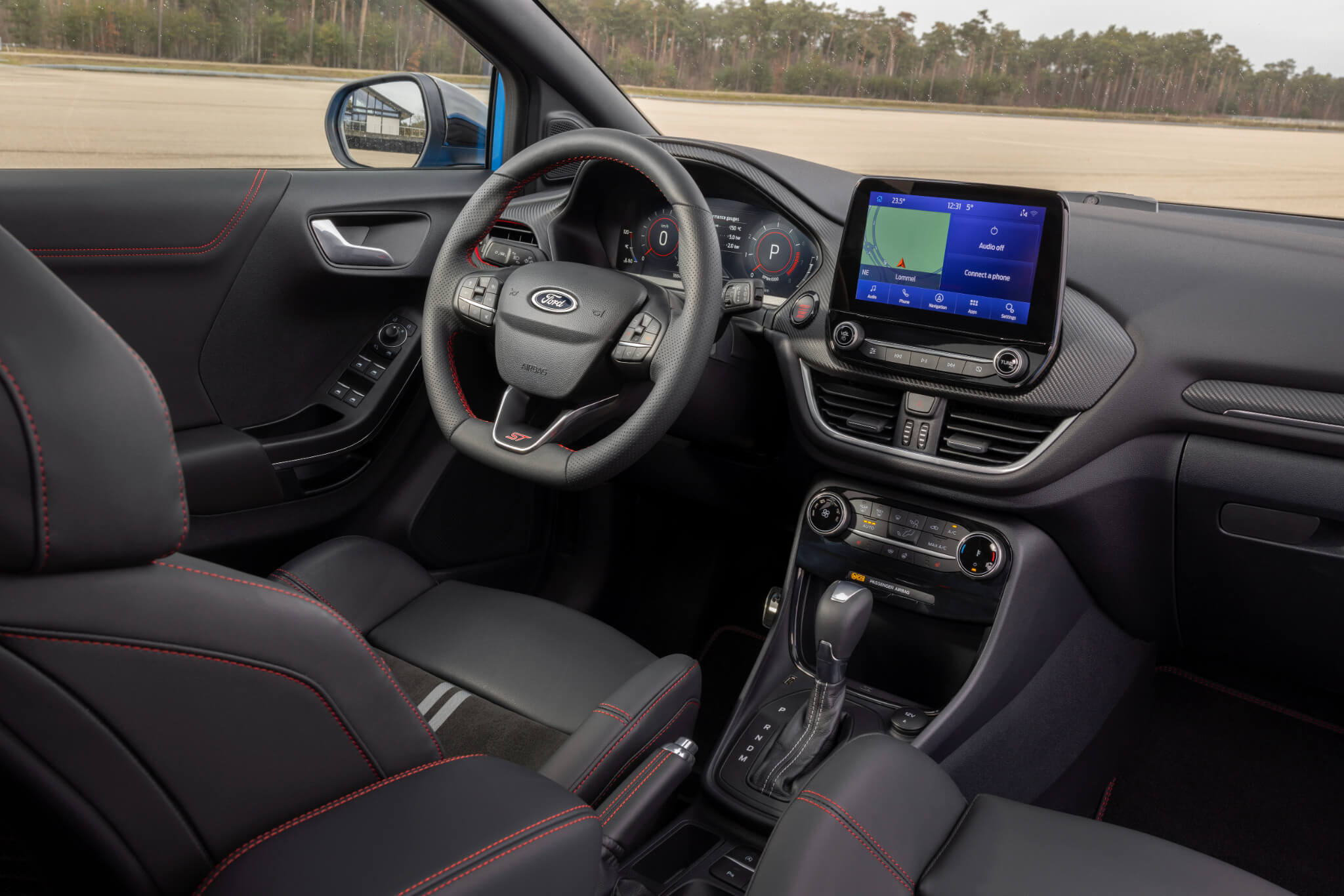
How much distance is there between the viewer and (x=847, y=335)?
1810 mm

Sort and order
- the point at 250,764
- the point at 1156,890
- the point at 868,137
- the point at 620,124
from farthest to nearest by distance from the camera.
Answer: the point at 620,124, the point at 868,137, the point at 1156,890, the point at 250,764

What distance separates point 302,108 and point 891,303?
1.39 m

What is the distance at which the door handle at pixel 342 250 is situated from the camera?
2129 mm

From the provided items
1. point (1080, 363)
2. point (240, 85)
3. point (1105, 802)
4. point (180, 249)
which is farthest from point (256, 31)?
point (1105, 802)

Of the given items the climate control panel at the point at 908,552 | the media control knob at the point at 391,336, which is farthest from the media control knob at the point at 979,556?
the media control knob at the point at 391,336

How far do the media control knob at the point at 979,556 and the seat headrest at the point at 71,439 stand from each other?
1379mm

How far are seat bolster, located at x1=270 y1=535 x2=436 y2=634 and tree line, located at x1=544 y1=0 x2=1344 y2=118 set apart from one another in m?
1.24

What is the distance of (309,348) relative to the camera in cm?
219

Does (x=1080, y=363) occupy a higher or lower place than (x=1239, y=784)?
higher

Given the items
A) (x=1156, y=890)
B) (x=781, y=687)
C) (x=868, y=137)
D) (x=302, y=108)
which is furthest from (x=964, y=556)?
(x=302, y=108)

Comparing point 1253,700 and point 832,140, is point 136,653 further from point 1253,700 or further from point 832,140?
point 1253,700

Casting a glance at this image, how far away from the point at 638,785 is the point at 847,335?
2.94ft

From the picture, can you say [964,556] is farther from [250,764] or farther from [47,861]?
[47,861]

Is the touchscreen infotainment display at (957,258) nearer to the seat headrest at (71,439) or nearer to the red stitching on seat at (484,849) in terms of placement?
the red stitching on seat at (484,849)
